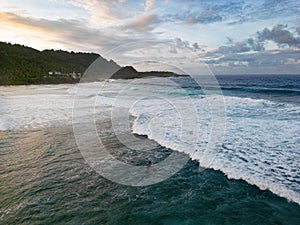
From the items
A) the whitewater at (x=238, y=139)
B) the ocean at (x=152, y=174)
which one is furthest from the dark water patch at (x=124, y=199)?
the whitewater at (x=238, y=139)

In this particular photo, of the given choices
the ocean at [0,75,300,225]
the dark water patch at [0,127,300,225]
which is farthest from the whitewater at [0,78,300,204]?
the dark water patch at [0,127,300,225]

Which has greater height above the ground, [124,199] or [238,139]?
[238,139]

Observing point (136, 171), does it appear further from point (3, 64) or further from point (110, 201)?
point (3, 64)

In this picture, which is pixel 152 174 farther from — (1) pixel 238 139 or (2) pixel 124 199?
(1) pixel 238 139

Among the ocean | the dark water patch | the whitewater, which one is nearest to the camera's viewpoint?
the dark water patch

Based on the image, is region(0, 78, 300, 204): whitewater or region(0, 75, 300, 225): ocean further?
region(0, 78, 300, 204): whitewater

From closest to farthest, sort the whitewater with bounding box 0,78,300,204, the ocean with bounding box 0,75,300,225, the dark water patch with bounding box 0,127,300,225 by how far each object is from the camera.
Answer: the dark water patch with bounding box 0,127,300,225 → the ocean with bounding box 0,75,300,225 → the whitewater with bounding box 0,78,300,204

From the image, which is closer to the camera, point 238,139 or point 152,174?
point 152,174

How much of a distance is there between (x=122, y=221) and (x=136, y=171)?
2.62 metres

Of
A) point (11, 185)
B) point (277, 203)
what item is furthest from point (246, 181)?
point (11, 185)

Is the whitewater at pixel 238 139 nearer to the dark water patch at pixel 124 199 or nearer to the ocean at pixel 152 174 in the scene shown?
the ocean at pixel 152 174

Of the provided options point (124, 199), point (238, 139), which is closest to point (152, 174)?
point (124, 199)

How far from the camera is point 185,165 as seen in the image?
7.86m

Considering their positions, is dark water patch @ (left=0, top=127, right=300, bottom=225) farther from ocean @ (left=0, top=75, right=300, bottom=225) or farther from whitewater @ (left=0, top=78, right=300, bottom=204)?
whitewater @ (left=0, top=78, right=300, bottom=204)
